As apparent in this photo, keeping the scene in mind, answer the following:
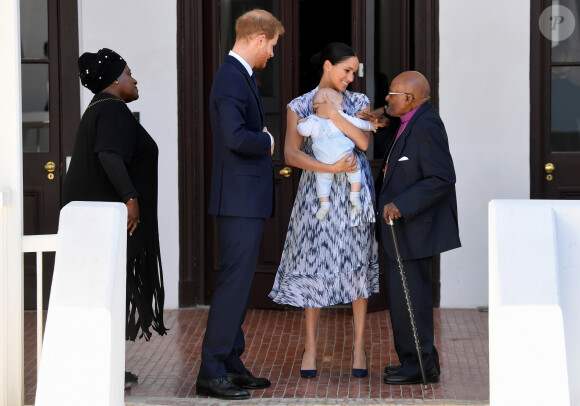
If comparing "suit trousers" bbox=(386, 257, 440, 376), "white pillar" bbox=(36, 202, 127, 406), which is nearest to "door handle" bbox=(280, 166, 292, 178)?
"suit trousers" bbox=(386, 257, 440, 376)

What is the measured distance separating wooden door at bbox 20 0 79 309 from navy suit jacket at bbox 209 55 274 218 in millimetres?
2567

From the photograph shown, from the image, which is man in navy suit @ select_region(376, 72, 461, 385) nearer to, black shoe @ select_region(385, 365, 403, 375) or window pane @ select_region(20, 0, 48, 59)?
black shoe @ select_region(385, 365, 403, 375)

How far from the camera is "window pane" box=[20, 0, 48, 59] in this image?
7.59 meters

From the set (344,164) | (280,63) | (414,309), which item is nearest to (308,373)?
(414,309)

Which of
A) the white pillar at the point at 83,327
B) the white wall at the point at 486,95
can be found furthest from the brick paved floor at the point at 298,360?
the white pillar at the point at 83,327

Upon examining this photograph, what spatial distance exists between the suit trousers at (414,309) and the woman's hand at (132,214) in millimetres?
1438

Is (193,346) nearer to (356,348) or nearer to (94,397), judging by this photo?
(356,348)

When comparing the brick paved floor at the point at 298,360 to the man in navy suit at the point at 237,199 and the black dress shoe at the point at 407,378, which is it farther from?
the man in navy suit at the point at 237,199

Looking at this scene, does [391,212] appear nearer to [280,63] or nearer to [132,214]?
[132,214]

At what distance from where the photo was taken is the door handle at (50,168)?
7.60 m

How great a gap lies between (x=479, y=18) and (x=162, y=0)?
7.82 feet

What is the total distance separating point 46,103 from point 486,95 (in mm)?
3348

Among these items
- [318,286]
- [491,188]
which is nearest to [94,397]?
[318,286]

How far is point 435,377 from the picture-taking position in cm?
566
